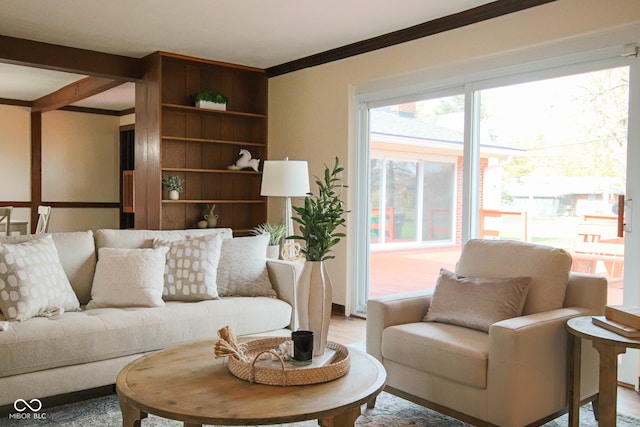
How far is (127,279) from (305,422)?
52.1 inches

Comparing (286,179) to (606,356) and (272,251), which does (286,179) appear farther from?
(606,356)

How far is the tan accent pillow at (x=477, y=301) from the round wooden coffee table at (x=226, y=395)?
840 millimetres

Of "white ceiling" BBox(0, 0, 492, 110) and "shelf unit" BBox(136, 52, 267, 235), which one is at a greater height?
"white ceiling" BBox(0, 0, 492, 110)

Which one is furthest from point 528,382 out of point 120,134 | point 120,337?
point 120,134

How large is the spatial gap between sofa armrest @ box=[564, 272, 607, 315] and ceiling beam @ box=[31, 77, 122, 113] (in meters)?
5.08

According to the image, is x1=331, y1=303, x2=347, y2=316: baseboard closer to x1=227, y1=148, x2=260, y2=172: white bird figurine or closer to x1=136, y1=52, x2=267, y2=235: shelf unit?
x1=136, y1=52, x2=267, y2=235: shelf unit

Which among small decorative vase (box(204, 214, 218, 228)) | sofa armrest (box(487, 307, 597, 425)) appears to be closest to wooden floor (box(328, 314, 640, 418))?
sofa armrest (box(487, 307, 597, 425))

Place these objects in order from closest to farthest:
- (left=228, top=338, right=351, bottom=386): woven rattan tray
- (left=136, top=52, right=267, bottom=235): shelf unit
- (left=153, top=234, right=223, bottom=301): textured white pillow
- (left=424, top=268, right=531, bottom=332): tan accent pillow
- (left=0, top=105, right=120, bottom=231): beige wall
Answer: (left=228, top=338, right=351, bottom=386): woven rattan tray, (left=424, top=268, right=531, bottom=332): tan accent pillow, (left=153, top=234, right=223, bottom=301): textured white pillow, (left=136, top=52, right=267, bottom=235): shelf unit, (left=0, top=105, right=120, bottom=231): beige wall

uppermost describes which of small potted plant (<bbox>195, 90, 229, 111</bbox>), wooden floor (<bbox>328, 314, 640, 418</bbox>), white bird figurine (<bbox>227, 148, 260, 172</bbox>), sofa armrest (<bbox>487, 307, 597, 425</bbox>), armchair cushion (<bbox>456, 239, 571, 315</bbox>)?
small potted plant (<bbox>195, 90, 229, 111</bbox>)

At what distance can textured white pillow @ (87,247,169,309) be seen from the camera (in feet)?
10.7

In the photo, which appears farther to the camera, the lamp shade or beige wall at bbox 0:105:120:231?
beige wall at bbox 0:105:120:231

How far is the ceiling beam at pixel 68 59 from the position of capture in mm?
5137

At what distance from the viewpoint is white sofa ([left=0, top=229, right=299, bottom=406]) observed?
8.83 ft

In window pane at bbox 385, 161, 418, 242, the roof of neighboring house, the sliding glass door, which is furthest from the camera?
window pane at bbox 385, 161, 418, 242
